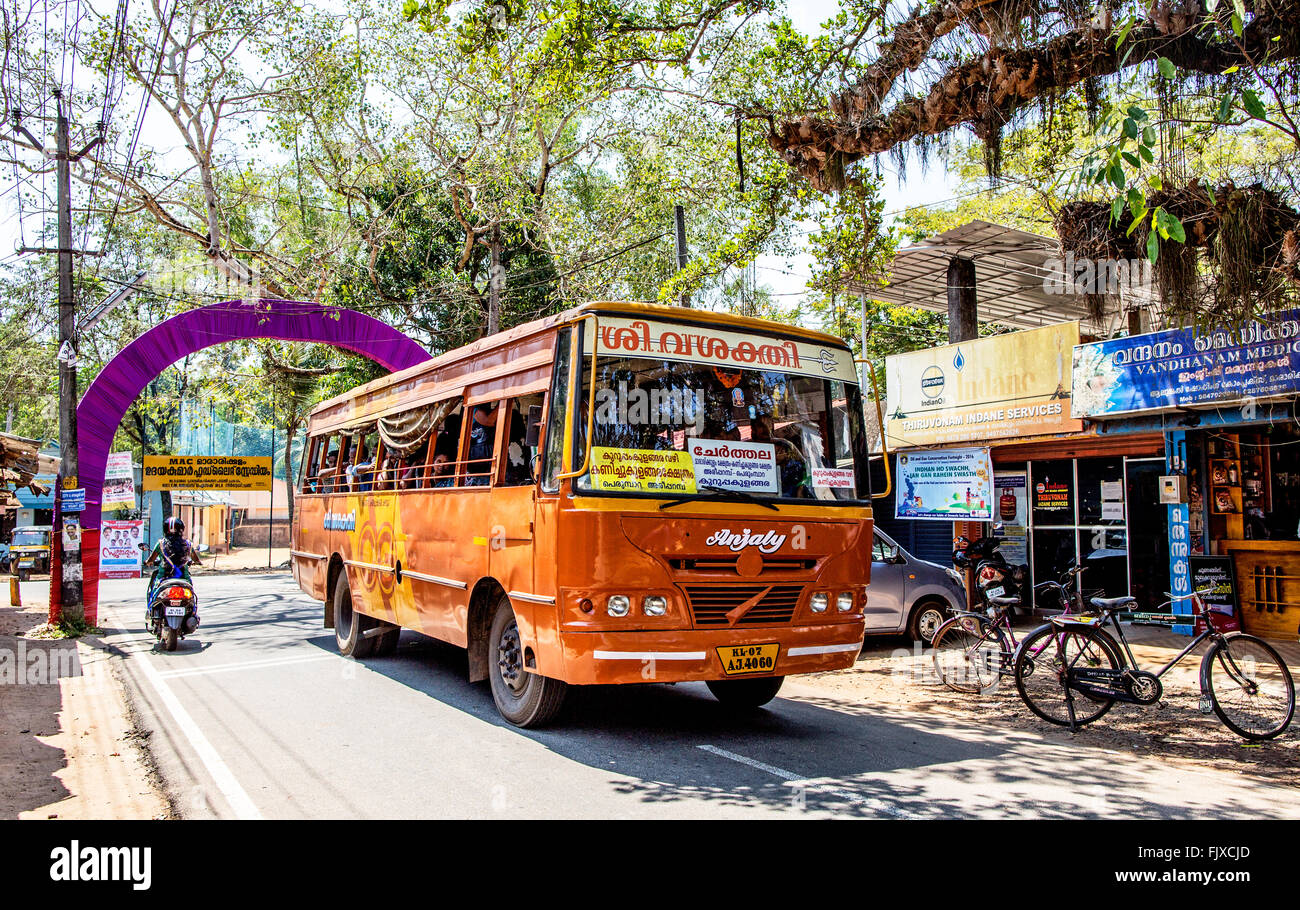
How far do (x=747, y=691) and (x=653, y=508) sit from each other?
276 centimetres

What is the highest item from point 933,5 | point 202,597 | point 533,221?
point 533,221

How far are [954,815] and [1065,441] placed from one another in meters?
10.3

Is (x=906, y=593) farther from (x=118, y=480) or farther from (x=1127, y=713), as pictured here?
(x=118, y=480)

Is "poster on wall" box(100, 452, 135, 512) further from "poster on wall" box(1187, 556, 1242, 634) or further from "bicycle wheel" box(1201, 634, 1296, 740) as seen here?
"bicycle wheel" box(1201, 634, 1296, 740)

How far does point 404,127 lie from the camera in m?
21.6

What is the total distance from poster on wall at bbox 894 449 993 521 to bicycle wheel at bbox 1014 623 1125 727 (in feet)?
19.8

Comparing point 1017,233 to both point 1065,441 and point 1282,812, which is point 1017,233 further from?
point 1282,812

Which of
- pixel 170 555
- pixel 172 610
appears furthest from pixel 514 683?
pixel 170 555

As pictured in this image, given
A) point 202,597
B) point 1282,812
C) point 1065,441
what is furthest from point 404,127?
point 1282,812

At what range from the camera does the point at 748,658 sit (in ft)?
21.6

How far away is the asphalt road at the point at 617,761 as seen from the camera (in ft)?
17.5

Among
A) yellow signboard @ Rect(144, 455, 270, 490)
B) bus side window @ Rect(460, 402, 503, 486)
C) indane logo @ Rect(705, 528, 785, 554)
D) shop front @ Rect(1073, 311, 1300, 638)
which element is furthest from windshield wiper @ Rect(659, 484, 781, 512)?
yellow signboard @ Rect(144, 455, 270, 490)

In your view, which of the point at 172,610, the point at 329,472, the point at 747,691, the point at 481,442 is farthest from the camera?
the point at 329,472

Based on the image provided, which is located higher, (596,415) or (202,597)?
(596,415)
